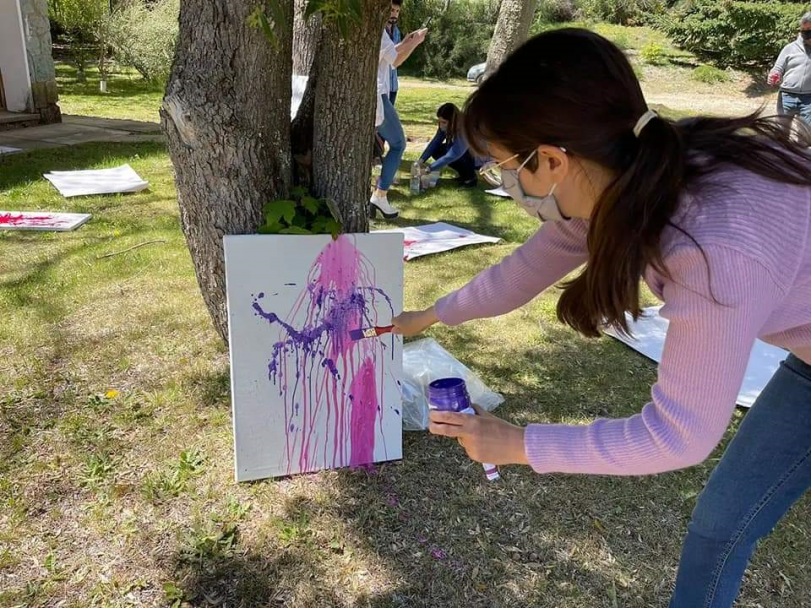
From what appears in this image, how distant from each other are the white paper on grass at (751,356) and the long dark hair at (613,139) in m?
1.96

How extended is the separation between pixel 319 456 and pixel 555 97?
1.54 meters

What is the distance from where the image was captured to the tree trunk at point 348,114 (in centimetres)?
200

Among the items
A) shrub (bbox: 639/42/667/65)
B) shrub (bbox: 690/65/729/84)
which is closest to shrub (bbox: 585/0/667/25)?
shrub (bbox: 639/42/667/65)

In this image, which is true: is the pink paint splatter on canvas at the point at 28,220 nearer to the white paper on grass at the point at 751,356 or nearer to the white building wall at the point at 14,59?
the white paper on grass at the point at 751,356

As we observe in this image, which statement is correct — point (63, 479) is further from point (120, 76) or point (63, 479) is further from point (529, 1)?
point (120, 76)

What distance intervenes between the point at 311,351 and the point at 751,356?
2.16m

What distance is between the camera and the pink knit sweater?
94 centimetres

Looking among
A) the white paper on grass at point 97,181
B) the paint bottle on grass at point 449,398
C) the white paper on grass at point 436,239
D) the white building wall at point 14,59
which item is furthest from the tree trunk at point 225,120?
the white building wall at point 14,59

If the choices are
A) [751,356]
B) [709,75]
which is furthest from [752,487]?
[709,75]

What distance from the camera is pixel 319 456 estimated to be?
2.21 meters

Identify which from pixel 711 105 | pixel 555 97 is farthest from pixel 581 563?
pixel 711 105

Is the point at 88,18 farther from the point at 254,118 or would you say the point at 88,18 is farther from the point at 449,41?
the point at 254,118

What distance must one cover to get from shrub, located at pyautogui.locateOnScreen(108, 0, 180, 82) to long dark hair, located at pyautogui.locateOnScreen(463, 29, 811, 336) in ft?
39.8

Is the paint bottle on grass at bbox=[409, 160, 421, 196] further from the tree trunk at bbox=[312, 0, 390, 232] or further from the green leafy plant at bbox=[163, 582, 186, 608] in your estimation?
the green leafy plant at bbox=[163, 582, 186, 608]
